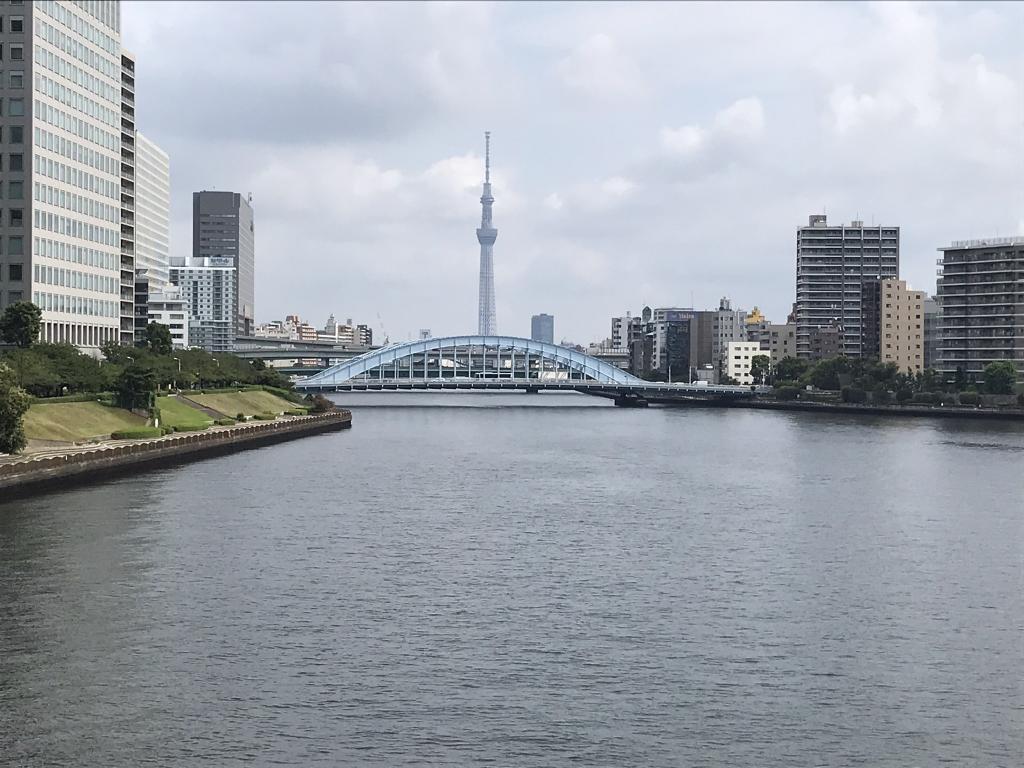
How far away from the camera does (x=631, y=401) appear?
19050cm

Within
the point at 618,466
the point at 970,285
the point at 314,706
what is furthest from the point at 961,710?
the point at 970,285

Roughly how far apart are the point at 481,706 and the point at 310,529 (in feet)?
77.3

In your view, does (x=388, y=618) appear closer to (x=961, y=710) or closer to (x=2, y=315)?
(x=961, y=710)

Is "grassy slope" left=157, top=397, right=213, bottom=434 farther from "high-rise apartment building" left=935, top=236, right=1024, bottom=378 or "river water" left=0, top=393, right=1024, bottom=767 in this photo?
"high-rise apartment building" left=935, top=236, right=1024, bottom=378

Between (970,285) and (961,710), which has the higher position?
(970,285)

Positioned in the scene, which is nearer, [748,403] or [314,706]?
[314,706]

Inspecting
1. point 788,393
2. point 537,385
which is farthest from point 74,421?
point 788,393

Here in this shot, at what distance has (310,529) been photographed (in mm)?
48062

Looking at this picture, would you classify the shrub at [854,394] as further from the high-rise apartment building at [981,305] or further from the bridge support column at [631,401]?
the bridge support column at [631,401]

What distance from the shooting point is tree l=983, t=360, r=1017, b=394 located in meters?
147

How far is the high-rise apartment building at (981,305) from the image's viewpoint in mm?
159875

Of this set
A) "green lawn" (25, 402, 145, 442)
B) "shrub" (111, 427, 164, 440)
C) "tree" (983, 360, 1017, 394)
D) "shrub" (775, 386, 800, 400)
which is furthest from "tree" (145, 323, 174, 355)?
"tree" (983, 360, 1017, 394)

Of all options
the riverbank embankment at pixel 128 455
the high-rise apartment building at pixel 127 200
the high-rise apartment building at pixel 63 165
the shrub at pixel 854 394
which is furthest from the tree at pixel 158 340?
the shrub at pixel 854 394

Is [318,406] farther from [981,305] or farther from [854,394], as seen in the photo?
[981,305]
